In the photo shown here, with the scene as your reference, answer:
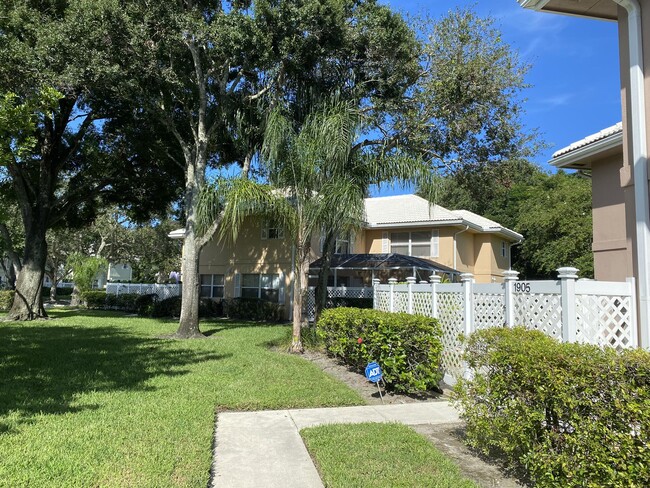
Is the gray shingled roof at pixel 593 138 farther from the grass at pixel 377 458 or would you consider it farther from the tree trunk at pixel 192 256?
the tree trunk at pixel 192 256

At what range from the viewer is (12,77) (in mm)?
13234

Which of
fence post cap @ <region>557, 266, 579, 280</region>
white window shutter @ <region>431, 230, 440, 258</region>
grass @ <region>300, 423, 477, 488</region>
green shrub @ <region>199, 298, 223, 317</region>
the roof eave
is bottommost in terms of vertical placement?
grass @ <region>300, 423, 477, 488</region>

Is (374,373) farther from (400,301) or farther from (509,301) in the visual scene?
(400,301)

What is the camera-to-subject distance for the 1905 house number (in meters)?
6.03

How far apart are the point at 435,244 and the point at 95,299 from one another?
21120mm

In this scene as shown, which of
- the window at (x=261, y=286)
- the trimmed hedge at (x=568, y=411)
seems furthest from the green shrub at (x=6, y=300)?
the trimmed hedge at (x=568, y=411)

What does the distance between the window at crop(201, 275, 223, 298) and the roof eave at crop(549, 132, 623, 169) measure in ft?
59.4

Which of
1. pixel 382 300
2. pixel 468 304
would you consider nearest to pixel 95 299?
pixel 382 300

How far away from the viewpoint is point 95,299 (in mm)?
29906

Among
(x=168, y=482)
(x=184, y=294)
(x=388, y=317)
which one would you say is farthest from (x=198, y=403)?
(x=184, y=294)

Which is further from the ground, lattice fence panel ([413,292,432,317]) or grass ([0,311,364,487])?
lattice fence panel ([413,292,432,317])

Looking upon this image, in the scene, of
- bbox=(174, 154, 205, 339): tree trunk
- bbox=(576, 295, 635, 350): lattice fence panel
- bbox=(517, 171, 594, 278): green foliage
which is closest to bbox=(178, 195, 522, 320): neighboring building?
bbox=(517, 171, 594, 278): green foliage

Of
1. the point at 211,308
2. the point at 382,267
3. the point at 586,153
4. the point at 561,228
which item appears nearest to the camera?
the point at 586,153

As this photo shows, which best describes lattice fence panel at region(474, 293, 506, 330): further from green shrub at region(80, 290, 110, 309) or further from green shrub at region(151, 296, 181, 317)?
green shrub at region(80, 290, 110, 309)
